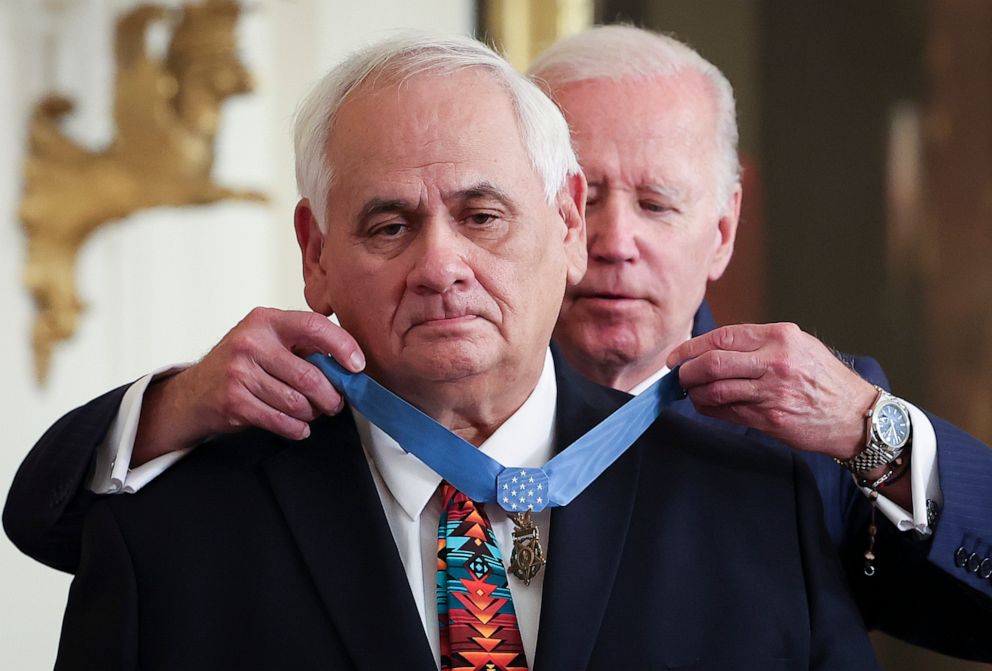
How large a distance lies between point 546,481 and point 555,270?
31 cm

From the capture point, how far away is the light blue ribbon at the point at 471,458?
1.83m

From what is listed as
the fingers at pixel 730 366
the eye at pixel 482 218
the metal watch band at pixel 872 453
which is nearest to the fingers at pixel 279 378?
the eye at pixel 482 218

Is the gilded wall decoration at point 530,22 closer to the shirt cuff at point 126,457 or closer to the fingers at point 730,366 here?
the shirt cuff at point 126,457

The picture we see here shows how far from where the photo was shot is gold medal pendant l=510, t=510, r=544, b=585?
184cm

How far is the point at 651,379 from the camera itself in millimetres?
2623

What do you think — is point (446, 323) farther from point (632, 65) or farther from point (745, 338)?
point (632, 65)

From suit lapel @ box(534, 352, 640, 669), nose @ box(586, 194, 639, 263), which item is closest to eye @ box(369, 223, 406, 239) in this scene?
suit lapel @ box(534, 352, 640, 669)

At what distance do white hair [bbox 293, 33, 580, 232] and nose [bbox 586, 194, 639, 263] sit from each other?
1.60 feet

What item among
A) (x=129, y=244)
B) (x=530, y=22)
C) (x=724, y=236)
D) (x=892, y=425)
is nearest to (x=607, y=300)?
(x=724, y=236)

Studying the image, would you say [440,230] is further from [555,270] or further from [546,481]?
[546,481]

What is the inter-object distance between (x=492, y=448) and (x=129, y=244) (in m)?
1.98

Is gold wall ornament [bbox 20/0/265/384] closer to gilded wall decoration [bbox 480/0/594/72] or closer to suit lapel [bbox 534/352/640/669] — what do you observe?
gilded wall decoration [bbox 480/0/594/72]

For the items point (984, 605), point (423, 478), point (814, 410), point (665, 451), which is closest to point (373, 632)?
point (423, 478)

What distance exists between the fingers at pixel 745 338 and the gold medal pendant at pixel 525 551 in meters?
0.34
